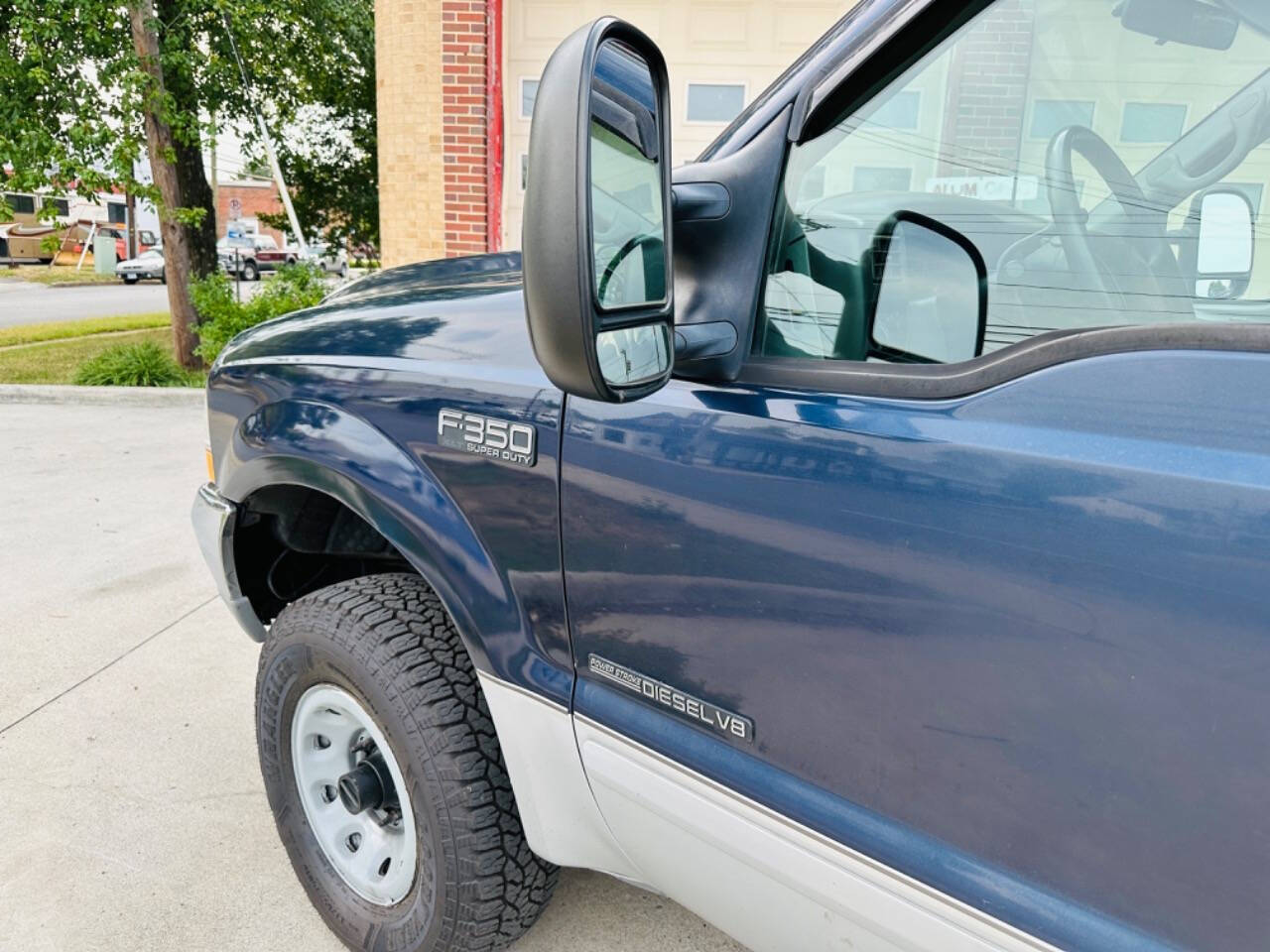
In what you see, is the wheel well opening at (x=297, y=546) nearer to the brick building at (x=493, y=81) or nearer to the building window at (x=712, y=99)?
the brick building at (x=493, y=81)

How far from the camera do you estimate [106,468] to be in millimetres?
6527

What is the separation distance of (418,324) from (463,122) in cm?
658

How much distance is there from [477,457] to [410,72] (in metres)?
7.31

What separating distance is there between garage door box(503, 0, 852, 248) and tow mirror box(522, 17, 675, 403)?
251 inches

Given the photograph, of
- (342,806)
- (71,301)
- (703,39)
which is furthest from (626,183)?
(71,301)

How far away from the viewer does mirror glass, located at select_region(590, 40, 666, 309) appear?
45.1 inches

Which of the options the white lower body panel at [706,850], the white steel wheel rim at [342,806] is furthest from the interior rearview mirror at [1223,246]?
the white steel wheel rim at [342,806]

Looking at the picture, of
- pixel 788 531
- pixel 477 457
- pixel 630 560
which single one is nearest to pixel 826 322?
pixel 788 531

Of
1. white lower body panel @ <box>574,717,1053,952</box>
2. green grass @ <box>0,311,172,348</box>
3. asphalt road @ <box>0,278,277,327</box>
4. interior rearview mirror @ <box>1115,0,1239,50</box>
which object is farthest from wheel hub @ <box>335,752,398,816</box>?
asphalt road @ <box>0,278,277,327</box>

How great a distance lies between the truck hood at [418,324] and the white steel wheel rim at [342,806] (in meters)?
0.73

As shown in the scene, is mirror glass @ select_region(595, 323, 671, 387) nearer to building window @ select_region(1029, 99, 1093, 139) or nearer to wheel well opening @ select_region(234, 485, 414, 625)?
building window @ select_region(1029, 99, 1093, 139)

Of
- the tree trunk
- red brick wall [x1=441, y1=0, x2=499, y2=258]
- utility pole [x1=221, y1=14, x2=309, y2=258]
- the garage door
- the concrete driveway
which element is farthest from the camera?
utility pole [x1=221, y1=14, x2=309, y2=258]

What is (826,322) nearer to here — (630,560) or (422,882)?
(630,560)

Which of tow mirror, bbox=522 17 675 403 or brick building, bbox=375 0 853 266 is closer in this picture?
tow mirror, bbox=522 17 675 403
